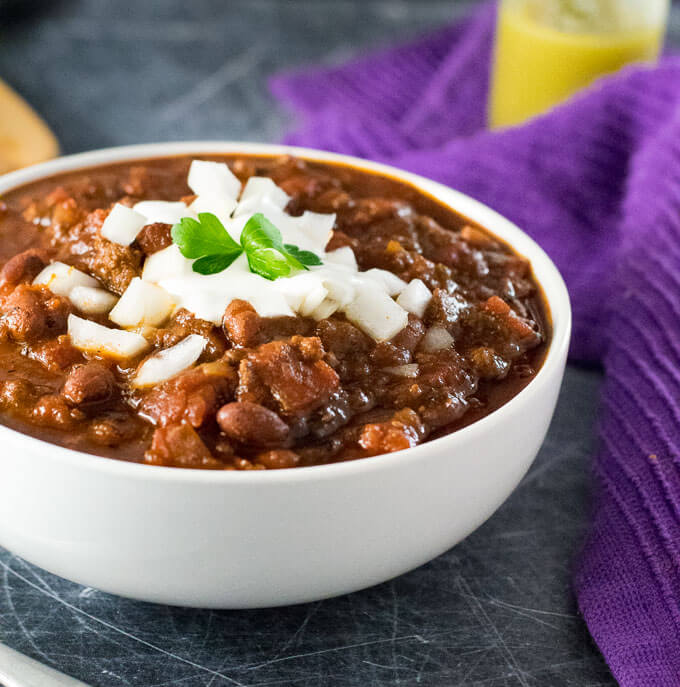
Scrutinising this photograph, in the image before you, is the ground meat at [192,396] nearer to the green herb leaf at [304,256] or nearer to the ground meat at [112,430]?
the ground meat at [112,430]

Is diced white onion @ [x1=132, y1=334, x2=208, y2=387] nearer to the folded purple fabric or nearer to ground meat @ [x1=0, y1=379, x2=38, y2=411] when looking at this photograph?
ground meat @ [x1=0, y1=379, x2=38, y2=411]

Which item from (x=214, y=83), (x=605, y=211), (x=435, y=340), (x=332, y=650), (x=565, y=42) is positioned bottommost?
(x=214, y=83)

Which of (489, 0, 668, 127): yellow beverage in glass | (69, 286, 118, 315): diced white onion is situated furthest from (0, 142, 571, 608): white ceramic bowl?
(489, 0, 668, 127): yellow beverage in glass

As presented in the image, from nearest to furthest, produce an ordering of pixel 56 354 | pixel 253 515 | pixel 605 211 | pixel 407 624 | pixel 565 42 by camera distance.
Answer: pixel 253 515, pixel 56 354, pixel 407 624, pixel 605 211, pixel 565 42

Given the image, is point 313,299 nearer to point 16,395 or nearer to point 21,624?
point 16,395

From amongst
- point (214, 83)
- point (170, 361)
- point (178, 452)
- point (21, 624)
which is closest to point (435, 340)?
point (170, 361)

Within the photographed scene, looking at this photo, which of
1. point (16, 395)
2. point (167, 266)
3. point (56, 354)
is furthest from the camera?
point (167, 266)

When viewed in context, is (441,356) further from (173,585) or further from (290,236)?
(173,585)
